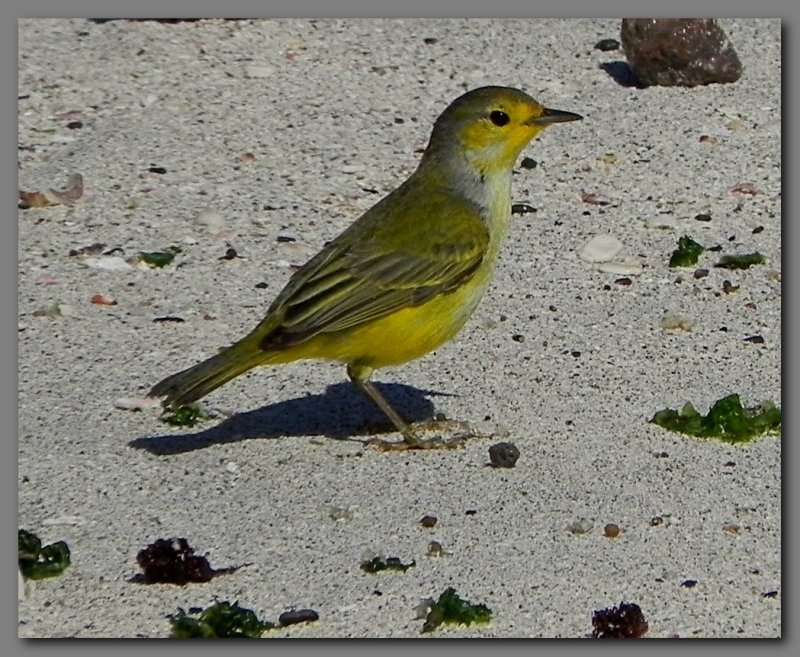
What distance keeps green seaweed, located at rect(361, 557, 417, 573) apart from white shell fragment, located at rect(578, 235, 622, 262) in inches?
118

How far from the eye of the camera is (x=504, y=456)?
7621 mm

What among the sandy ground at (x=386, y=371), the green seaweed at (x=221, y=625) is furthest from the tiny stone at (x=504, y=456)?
the green seaweed at (x=221, y=625)

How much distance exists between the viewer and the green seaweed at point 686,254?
30.4ft

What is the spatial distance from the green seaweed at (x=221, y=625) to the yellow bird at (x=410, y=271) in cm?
153

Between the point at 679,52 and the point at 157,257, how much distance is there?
11.3 ft

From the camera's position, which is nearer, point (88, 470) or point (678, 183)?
point (88, 470)

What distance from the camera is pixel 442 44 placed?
11.4 meters

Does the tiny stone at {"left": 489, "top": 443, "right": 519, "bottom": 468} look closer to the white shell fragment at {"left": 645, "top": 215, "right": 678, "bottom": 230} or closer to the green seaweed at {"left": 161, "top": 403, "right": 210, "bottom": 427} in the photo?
the green seaweed at {"left": 161, "top": 403, "right": 210, "bottom": 427}

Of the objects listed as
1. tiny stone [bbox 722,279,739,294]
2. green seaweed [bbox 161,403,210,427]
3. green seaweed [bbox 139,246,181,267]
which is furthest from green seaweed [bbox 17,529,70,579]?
tiny stone [bbox 722,279,739,294]

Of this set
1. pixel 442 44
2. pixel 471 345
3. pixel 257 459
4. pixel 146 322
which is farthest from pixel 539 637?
pixel 442 44

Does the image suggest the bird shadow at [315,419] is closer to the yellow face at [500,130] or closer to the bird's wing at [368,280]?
the bird's wing at [368,280]

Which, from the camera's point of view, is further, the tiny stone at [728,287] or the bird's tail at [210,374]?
the tiny stone at [728,287]

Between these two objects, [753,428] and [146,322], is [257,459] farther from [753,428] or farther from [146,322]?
[753,428]

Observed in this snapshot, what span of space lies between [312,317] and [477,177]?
3.74 ft
